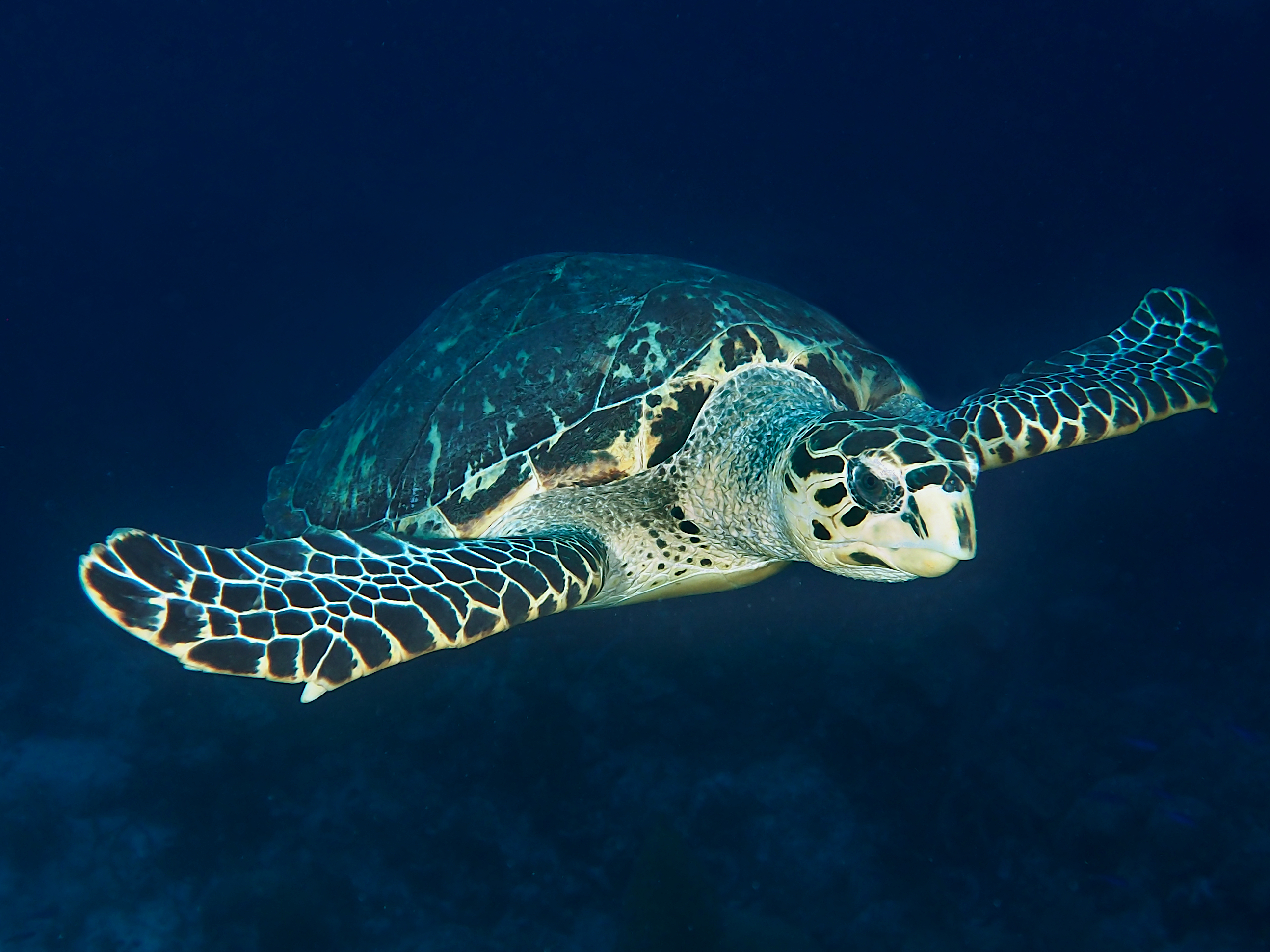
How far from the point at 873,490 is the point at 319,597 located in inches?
83.1

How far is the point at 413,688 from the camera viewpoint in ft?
16.1

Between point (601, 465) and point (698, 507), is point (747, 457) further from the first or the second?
point (601, 465)

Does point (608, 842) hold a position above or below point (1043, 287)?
below

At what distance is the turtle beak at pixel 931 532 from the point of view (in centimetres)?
238

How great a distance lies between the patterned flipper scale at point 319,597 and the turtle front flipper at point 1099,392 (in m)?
2.60

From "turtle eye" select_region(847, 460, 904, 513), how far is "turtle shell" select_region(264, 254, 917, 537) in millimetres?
1163

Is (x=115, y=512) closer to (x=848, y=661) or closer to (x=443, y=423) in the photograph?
(x=443, y=423)

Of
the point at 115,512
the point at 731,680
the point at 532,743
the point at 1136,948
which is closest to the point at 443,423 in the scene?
the point at 532,743

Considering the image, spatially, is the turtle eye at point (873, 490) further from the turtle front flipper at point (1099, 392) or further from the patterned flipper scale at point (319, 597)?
the turtle front flipper at point (1099, 392)

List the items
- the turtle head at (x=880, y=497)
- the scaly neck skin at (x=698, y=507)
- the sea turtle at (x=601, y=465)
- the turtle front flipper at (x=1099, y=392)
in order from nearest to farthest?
the sea turtle at (x=601, y=465) < the turtle head at (x=880, y=497) < the scaly neck skin at (x=698, y=507) < the turtle front flipper at (x=1099, y=392)

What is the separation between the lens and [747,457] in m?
3.22

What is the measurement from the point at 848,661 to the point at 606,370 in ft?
8.72

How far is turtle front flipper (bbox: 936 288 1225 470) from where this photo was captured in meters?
3.85

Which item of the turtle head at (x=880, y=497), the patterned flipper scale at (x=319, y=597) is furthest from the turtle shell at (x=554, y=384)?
the turtle head at (x=880, y=497)
